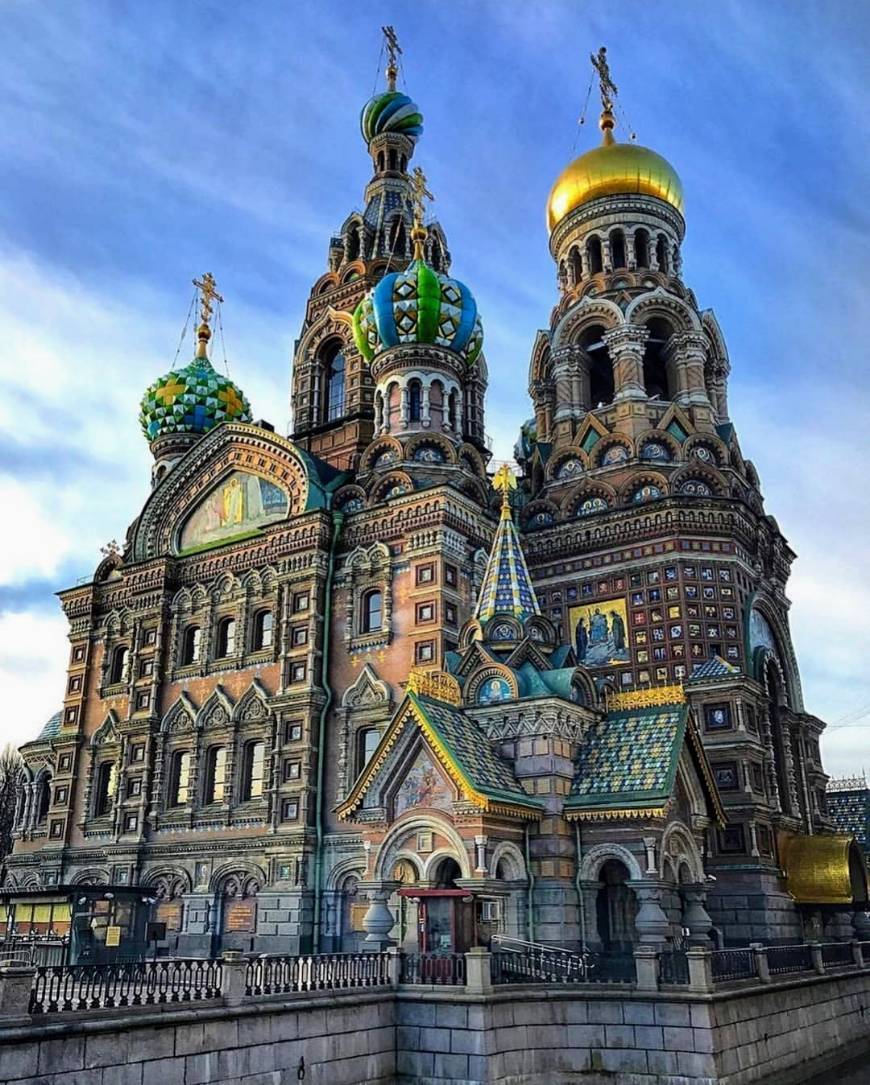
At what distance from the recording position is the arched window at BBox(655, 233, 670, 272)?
103 ft

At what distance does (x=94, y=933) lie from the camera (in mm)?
22016

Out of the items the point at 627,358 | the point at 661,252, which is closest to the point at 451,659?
the point at 627,358

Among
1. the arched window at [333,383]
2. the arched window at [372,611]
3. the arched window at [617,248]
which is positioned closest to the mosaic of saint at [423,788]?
the arched window at [372,611]

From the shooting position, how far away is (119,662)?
2894 cm

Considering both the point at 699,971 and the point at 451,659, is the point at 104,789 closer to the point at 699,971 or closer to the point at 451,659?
the point at 451,659

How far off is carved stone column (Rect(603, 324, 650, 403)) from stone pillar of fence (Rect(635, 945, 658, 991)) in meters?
17.8

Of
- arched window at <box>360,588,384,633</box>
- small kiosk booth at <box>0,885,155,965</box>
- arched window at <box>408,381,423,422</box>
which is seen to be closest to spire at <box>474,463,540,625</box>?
arched window at <box>360,588,384,633</box>

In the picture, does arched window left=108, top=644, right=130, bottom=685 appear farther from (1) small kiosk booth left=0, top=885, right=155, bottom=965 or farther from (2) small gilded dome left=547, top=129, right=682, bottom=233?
(2) small gilded dome left=547, top=129, right=682, bottom=233

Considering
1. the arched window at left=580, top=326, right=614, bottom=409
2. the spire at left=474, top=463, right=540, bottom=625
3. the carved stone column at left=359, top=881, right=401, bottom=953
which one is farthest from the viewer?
the arched window at left=580, top=326, right=614, bottom=409

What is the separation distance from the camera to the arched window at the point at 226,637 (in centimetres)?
2662

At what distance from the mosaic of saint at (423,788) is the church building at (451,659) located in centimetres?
8

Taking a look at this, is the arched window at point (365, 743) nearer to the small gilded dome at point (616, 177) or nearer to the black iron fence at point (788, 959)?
the black iron fence at point (788, 959)

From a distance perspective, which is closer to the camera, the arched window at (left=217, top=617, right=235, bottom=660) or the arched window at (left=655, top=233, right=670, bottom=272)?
the arched window at (left=217, top=617, right=235, bottom=660)

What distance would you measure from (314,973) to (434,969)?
1603 mm
